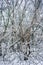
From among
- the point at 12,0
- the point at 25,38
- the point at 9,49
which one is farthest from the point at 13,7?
the point at 9,49

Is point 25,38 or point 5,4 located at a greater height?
point 5,4

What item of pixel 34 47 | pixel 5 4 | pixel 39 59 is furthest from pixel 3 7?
pixel 39 59

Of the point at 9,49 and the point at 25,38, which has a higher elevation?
the point at 25,38

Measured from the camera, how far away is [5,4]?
11.4 feet

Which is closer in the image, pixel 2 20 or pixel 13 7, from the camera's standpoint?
pixel 13 7

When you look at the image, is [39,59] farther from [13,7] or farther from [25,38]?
[13,7]

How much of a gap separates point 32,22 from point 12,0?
0.63 m

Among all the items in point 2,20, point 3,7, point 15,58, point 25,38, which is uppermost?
point 3,7

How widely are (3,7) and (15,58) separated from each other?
A: 1.11 meters

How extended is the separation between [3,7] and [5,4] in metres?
0.12

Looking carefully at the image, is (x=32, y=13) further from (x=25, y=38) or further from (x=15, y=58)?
(x=15, y=58)

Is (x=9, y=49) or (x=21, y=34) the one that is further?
(x=9, y=49)

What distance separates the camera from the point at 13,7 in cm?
341

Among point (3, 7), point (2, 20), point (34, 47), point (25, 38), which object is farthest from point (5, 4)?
point (34, 47)
